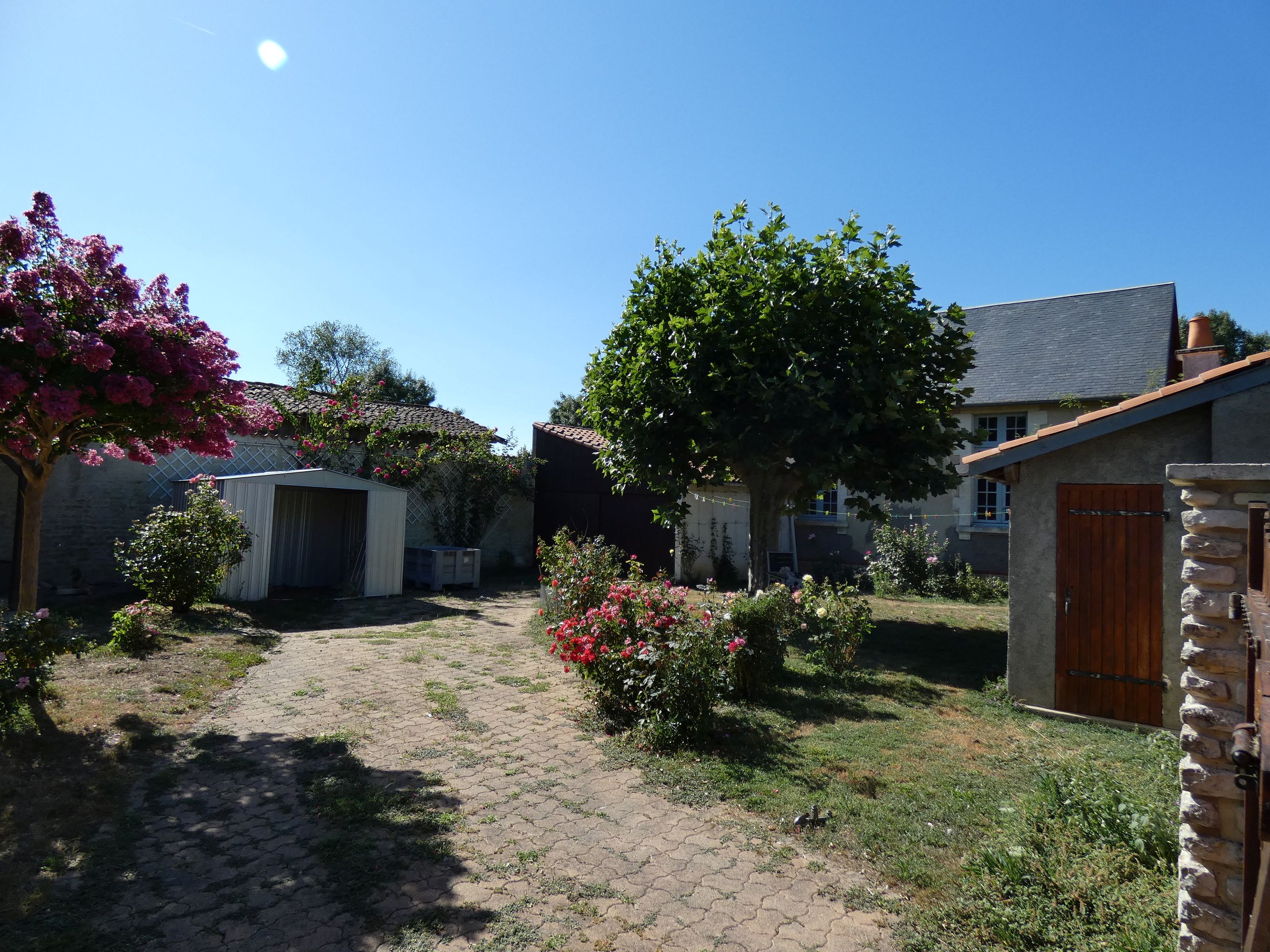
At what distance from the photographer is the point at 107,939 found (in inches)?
116

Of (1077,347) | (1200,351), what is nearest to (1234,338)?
(1077,347)

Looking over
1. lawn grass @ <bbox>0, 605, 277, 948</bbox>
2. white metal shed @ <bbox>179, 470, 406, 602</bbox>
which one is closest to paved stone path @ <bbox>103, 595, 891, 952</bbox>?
lawn grass @ <bbox>0, 605, 277, 948</bbox>

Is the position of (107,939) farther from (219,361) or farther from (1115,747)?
(1115,747)

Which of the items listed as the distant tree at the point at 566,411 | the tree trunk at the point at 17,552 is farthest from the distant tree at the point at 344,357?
the tree trunk at the point at 17,552

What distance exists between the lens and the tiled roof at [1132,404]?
561cm

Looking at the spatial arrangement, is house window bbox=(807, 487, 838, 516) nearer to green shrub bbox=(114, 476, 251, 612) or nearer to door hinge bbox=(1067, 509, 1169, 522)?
door hinge bbox=(1067, 509, 1169, 522)

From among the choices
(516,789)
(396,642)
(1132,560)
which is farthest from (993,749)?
(396,642)

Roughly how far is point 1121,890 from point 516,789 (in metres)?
3.26

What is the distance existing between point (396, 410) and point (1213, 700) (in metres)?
17.9

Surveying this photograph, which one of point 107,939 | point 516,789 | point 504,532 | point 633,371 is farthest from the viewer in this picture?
point 504,532

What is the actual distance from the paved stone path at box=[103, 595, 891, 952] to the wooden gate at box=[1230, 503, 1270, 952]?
4.49 feet

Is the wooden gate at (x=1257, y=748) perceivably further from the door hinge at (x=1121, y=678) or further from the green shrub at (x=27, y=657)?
the green shrub at (x=27, y=657)

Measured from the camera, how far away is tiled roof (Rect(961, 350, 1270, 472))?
5613 mm

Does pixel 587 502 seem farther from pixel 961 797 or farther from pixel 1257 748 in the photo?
pixel 1257 748
